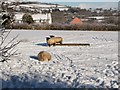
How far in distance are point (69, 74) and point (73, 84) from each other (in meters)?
1.79

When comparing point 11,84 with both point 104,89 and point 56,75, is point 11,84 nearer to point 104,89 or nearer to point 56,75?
point 56,75

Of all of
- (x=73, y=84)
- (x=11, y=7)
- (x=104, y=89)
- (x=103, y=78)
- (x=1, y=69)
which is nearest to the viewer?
(x=11, y=7)

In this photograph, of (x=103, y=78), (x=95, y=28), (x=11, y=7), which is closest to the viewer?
(x=11, y=7)

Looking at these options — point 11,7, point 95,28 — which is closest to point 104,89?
point 11,7

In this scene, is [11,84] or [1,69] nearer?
[11,84]

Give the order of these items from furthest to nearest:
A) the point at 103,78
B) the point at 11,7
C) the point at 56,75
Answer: the point at 56,75 → the point at 103,78 → the point at 11,7

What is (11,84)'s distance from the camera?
29.5 ft

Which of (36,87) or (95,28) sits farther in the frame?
(95,28)

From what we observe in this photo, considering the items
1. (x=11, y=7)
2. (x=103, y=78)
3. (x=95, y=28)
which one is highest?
(x=11, y=7)

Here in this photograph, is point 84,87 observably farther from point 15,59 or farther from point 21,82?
point 15,59

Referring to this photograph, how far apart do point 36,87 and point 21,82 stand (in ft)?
2.73

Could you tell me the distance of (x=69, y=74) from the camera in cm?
1067

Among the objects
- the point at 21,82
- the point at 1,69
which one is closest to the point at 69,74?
the point at 21,82

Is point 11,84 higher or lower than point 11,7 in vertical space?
lower
